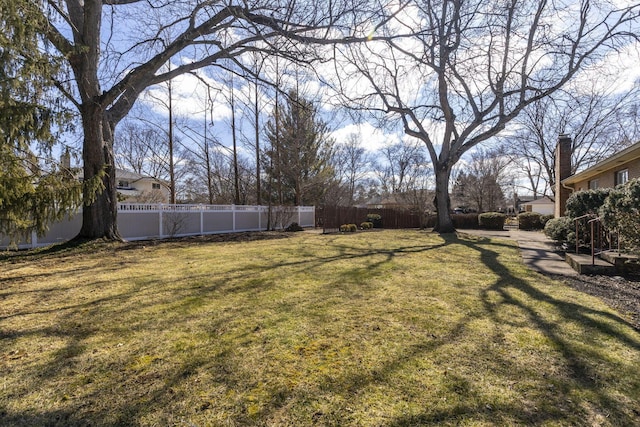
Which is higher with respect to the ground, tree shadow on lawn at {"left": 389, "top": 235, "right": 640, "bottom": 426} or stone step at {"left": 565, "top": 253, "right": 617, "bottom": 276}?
stone step at {"left": 565, "top": 253, "right": 617, "bottom": 276}

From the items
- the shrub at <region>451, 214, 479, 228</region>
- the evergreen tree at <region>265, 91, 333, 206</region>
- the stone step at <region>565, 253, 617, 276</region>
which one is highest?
the evergreen tree at <region>265, 91, 333, 206</region>

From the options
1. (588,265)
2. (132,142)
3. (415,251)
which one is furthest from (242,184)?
(588,265)

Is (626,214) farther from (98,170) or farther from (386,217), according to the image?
(386,217)

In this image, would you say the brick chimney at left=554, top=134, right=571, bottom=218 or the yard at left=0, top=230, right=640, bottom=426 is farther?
the brick chimney at left=554, top=134, right=571, bottom=218

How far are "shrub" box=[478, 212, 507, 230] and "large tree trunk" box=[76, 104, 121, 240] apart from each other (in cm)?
1962

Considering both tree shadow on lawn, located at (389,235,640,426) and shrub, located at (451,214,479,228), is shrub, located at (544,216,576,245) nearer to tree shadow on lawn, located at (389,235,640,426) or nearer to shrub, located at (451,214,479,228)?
tree shadow on lawn, located at (389,235,640,426)

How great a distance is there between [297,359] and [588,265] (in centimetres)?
607

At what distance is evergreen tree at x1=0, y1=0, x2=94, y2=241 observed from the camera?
471cm

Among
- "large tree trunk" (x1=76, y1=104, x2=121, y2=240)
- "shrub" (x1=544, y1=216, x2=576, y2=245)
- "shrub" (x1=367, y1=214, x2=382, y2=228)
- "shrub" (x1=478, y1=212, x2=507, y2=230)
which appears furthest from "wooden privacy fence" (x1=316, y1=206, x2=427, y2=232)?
"large tree trunk" (x1=76, y1=104, x2=121, y2=240)

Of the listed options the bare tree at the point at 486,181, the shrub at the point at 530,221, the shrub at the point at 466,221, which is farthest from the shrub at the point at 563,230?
the bare tree at the point at 486,181

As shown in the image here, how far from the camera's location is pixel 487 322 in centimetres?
338

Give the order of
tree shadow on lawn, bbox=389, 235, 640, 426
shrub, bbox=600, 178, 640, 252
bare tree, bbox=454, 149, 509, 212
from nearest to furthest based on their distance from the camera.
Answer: tree shadow on lawn, bbox=389, 235, 640, 426, shrub, bbox=600, 178, 640, 252, bare tree, bbox=454, 149, 509, 212

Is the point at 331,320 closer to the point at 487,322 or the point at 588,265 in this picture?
the point at 487,322

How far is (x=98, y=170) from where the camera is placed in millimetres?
8883
